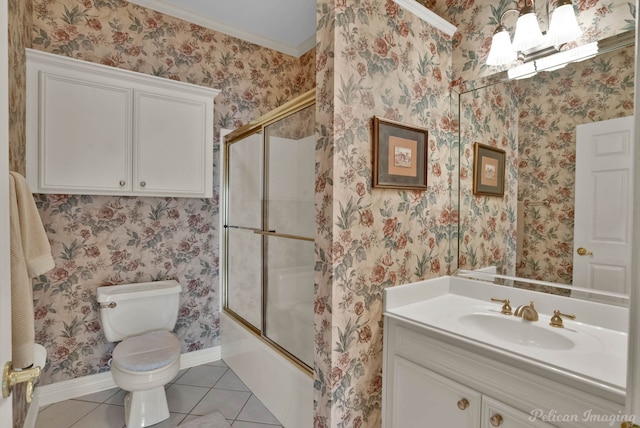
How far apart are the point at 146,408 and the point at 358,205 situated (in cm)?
179

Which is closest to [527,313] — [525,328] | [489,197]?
[525,328]

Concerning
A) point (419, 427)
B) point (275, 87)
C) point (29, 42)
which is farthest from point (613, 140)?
point (29, 42)

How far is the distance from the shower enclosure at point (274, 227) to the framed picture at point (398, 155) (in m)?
0.44

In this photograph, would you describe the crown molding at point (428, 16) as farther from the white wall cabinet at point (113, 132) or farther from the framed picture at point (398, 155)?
the white wall cabinet at point (113, 132)

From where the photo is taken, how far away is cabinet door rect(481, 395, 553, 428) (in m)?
1.02

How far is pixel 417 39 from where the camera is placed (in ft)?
5.38

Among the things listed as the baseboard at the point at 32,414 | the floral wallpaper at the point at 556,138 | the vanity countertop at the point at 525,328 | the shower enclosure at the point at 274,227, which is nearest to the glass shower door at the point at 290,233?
the shower enclosure at the point at 274,227

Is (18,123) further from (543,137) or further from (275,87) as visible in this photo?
(543,137)

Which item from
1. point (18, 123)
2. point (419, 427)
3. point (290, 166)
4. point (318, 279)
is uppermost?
point (18, 123)

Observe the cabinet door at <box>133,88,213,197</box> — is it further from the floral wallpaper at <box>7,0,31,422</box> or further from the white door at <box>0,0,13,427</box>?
the white door at <box>0,0,13,427</box>

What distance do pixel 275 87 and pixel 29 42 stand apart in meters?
1.72

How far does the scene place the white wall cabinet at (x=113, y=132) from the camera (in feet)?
6.03

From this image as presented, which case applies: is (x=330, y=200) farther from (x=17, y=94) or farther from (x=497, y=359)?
(x=17, y=94)

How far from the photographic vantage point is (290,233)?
2.00m
